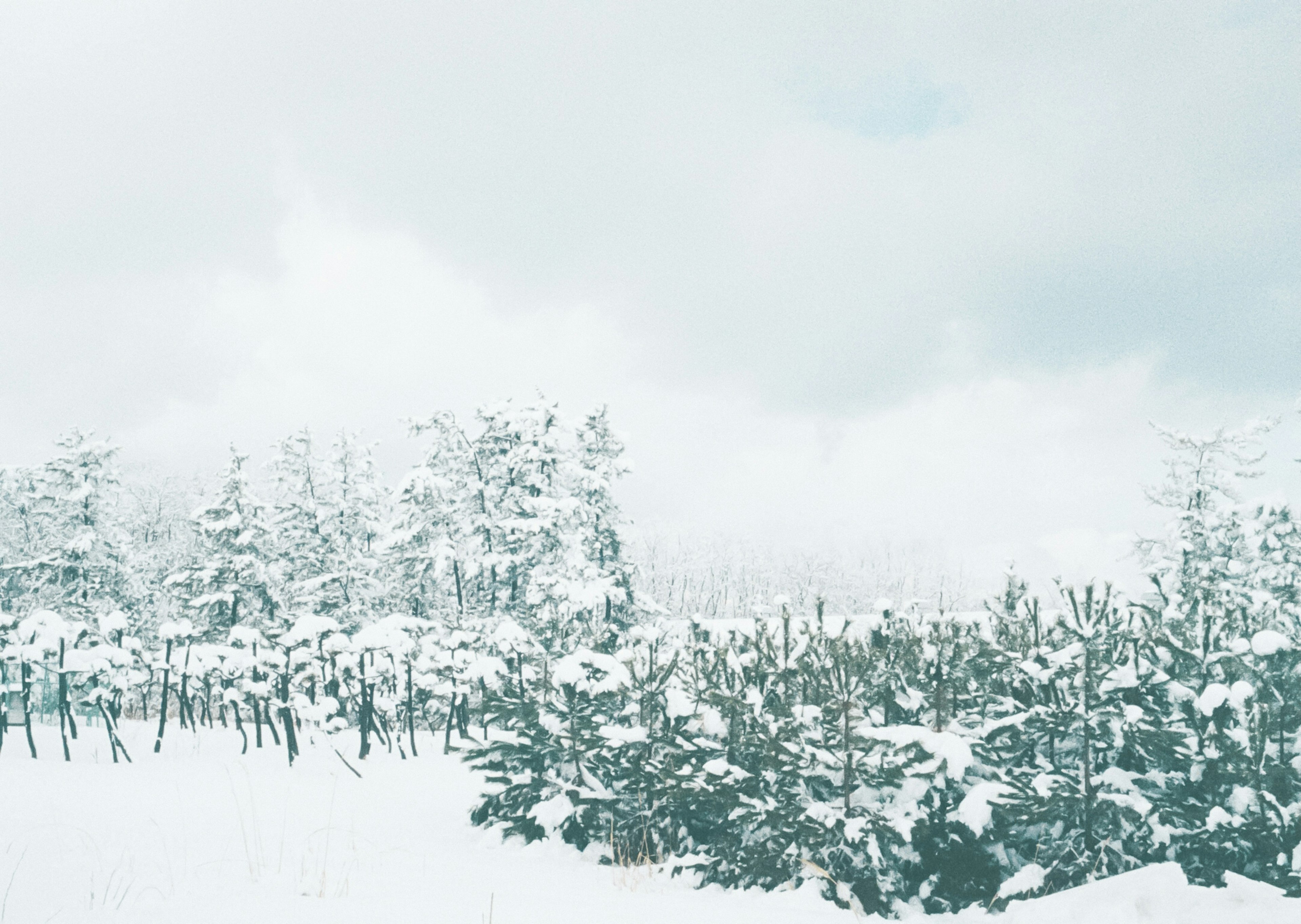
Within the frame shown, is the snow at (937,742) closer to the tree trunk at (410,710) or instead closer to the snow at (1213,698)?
the snow at (1213,698)

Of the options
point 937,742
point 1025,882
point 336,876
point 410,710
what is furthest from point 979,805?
point 410,710

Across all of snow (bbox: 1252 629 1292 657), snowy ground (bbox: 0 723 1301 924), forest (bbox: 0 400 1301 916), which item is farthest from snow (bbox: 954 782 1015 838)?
snow (bbox: 1252 629 1292 657)

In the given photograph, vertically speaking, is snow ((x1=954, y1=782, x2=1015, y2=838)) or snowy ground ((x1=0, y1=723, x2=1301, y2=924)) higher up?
snow ((x1=954, y1=782, x2=1015, y2=838))

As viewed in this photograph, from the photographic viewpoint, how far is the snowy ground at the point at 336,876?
4.31 meters

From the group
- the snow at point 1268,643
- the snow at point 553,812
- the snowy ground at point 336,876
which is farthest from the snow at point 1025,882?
the snow at point 553,812

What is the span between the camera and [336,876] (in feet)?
18.1

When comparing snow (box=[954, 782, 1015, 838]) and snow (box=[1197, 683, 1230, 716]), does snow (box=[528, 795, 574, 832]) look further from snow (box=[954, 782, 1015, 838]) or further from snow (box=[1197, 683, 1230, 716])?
snow (box=[1197, 683, 1230, 716])

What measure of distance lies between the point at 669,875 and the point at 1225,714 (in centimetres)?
509

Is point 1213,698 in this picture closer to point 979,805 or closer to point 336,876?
point 979,805

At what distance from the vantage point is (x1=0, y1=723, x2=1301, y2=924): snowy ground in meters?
4.31

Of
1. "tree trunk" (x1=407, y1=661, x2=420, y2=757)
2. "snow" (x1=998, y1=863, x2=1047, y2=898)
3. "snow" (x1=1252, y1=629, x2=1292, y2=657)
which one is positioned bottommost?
"tree trunk" (x1=407, y1=661, x2=420, y2=757)

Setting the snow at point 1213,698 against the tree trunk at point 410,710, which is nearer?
the snow at point 1213,698

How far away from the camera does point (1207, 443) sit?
2239 cm

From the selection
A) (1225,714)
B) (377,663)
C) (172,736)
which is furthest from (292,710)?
(1225,714)
